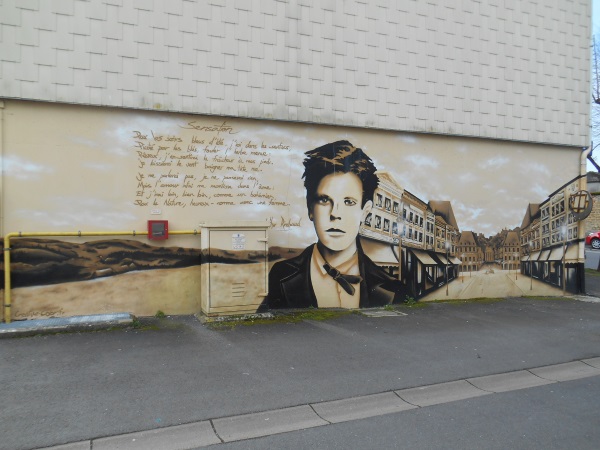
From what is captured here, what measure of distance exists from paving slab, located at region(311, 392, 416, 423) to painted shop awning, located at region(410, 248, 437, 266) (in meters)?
5.45

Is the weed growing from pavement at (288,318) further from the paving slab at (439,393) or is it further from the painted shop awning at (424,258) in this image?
the paving slab at (439,393)

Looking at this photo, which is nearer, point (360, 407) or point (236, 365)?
point (360, 407)

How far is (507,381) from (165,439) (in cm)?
402

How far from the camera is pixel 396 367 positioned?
20.3ft

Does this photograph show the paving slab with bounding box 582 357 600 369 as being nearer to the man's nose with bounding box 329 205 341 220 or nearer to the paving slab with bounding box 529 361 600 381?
the paving slab with bounding box 529 361 600 381

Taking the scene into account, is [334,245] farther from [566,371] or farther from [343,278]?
[566,371]

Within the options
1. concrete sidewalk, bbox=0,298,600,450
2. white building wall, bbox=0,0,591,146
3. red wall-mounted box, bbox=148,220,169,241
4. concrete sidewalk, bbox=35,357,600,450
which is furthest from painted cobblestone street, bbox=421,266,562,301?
red wall-mounted box, bbox=148,220,169,241

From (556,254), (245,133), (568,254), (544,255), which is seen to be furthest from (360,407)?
(568,254)

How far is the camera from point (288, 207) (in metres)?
9.11

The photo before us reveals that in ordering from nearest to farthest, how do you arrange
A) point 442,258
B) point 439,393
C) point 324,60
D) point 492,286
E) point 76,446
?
point 76,446, point 439,393, point 324,60, point 442,258, point 492,286

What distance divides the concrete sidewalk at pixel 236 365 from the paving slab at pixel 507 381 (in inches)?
4.3

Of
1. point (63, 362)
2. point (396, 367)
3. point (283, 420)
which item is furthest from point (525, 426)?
point (63, 362)

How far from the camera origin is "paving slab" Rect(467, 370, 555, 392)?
5.70 metres

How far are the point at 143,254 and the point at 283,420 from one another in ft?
14.6
